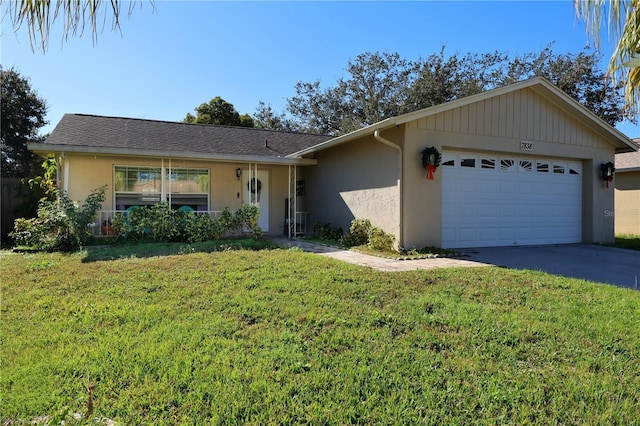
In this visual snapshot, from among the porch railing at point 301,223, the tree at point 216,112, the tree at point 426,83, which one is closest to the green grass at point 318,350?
the porch railing at point 301,223

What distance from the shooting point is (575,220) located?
10.3m

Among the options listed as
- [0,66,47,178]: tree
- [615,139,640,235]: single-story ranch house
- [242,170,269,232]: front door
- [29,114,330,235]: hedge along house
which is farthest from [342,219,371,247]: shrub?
[0,66,47,178]: tree

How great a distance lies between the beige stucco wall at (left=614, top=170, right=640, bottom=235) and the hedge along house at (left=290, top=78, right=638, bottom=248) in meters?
3.07

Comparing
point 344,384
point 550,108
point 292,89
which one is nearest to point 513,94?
point 550,108

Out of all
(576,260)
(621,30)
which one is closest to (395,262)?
(576,260)

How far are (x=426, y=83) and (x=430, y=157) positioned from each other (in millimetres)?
18365

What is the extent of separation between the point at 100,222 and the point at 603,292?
10533 millimetres

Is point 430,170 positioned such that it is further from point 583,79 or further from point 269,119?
point 269,119

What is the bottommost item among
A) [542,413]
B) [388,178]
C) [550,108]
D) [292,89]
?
[542,413]

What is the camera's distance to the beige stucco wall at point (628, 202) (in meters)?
12.7

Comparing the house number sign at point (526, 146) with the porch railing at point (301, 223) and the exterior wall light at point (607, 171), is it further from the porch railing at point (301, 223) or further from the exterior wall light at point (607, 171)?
the porch railing at point (301, 223)

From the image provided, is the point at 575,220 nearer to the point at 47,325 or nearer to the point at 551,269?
the point at 551,269

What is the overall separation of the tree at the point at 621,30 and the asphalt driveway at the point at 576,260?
126 inches

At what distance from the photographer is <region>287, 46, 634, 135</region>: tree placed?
22141 millimetres
